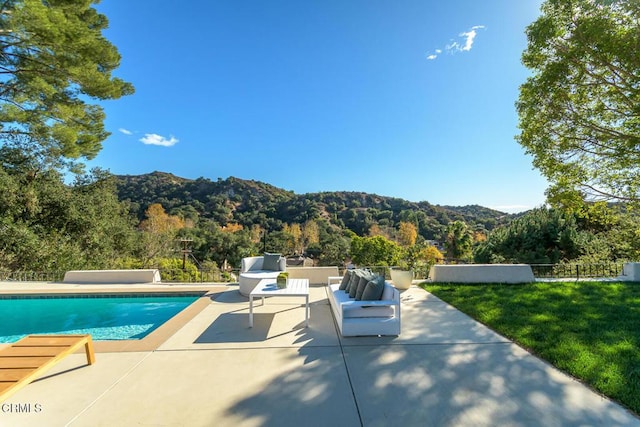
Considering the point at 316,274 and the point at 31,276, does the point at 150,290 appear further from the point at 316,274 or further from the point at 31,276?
the point at 31,276

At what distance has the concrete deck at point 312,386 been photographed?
7.50 feet

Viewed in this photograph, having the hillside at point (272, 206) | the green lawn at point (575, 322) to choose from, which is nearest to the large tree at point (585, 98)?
the green lawn at point (575, 322)

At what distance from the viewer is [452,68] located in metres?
9.45

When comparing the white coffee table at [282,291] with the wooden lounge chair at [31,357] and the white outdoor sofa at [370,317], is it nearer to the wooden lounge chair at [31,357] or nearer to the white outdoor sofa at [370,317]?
the white outdoor sofa at [370,317]

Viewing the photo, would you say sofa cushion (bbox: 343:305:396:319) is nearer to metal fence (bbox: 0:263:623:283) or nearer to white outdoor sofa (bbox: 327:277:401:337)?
white outdoor sofa (bbox: 327:277:401:337)

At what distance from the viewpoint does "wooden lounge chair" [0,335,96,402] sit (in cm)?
218

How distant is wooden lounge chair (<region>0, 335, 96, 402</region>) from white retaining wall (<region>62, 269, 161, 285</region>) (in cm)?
564

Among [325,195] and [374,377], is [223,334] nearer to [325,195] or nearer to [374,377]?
[374,377]

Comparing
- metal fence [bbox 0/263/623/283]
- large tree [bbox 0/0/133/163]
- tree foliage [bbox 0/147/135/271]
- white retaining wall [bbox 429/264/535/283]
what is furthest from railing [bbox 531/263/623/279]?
tree foliage [bbox 0/147/135/271]

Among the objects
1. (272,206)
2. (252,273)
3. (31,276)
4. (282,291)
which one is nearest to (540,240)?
(252,273)

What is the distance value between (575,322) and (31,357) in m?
6.77

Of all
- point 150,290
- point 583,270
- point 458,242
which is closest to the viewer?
point 150,290

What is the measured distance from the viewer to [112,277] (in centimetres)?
827

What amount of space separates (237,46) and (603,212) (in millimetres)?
13280
